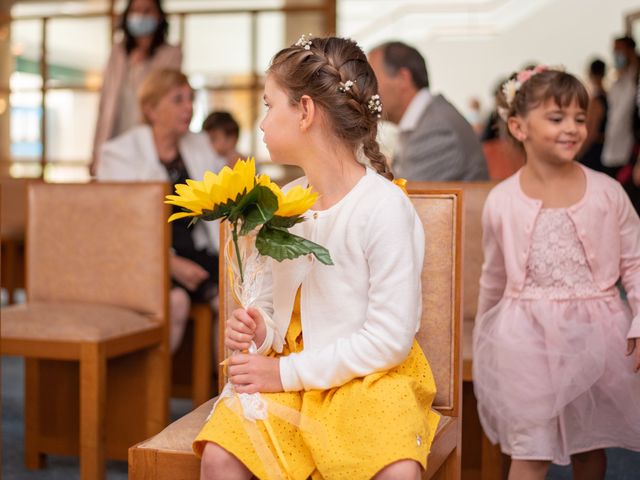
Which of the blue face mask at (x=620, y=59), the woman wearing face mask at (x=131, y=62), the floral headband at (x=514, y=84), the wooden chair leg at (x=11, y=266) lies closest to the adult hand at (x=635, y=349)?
the floral headband at (x=514, y=84)

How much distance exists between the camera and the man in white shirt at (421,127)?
3.37 metres

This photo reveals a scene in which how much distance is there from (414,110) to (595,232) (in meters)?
1.45

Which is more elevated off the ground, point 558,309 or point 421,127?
point 421,127

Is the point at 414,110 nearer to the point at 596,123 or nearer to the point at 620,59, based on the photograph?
the point at 620,59

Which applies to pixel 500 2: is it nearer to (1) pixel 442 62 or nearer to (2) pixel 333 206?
(1) pixel 442 62

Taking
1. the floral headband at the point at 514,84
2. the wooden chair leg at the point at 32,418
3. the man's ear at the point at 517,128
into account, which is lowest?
the wooden chair leg at the point at 32,418

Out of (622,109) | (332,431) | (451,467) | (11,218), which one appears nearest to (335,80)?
(332,431)

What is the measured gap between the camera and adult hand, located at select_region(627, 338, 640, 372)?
1937 mm

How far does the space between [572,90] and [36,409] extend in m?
1.75

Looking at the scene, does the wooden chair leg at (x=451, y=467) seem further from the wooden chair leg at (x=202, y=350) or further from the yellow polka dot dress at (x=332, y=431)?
the wooden chair leg at (x=202, y=350)

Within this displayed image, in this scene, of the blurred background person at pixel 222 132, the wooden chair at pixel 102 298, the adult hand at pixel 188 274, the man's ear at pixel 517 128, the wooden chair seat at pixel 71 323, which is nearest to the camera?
the man's ear at pixel 517 128

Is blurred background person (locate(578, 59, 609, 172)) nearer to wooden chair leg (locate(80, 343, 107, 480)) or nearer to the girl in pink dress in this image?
the girl in pink dress

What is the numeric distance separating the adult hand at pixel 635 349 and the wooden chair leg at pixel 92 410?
125cm

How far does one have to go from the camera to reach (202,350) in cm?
334
